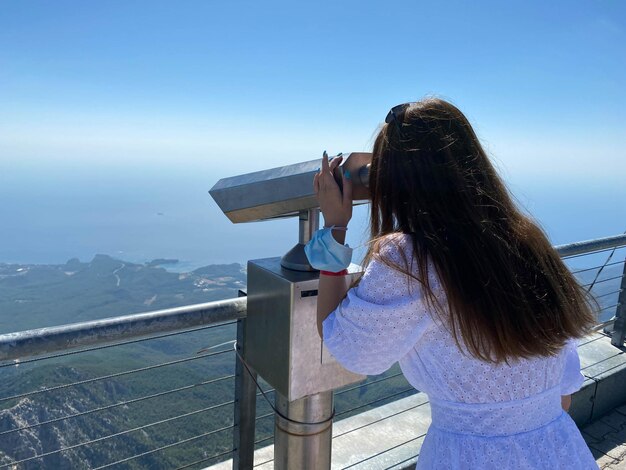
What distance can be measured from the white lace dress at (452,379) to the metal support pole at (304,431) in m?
0.46

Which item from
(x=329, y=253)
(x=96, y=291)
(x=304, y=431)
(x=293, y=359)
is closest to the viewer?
(x=329, y=253)

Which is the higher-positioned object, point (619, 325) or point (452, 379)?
point (452, 379)

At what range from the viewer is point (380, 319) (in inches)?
42.2

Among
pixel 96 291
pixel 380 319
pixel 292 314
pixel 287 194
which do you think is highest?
pixel 287 194

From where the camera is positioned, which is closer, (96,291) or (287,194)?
(287,194)

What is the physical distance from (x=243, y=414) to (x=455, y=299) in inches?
42.4

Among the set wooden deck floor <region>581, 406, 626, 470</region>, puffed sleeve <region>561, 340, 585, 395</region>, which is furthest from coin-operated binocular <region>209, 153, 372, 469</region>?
wooden deck floor <region>581, 406, 626, 470</region>

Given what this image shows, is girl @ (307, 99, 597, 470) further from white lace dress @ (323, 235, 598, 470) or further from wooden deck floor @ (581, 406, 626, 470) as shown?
wooden deck floor @ (581, 406, 626, 470)

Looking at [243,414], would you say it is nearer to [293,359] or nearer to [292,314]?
[293,359]

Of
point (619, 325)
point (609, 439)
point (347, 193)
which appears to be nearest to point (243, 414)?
point (347, 193)

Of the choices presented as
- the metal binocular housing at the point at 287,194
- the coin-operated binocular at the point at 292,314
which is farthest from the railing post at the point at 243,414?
the metal binocular housing at the point at 287,194

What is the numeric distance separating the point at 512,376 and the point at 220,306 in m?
0.89

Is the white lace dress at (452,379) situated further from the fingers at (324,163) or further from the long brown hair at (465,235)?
the fingers at (324,163)

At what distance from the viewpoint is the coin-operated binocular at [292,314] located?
4.45 ft
